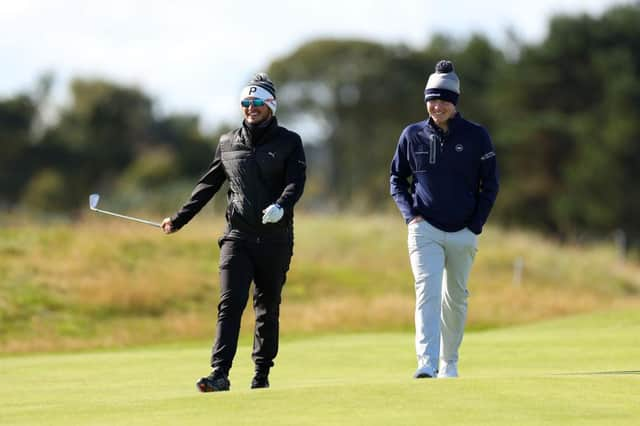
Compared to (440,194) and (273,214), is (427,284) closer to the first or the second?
(440,194)

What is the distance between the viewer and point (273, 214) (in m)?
9.00

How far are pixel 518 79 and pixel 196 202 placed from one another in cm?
4819

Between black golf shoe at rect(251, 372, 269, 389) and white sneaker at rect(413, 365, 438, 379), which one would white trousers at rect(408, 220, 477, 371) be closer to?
white sneaker at rect(413, 365, 438, 379)

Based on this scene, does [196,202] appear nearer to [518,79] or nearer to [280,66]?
[518,79]

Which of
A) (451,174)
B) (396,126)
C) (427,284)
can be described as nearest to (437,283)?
(427,284)

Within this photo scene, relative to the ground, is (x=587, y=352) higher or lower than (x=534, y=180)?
lower

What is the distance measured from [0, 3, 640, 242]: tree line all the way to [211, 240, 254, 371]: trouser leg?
137 feet

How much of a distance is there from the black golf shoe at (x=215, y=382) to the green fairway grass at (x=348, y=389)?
0.18 m

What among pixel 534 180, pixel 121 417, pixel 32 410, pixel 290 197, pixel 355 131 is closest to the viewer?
pixel 121 417

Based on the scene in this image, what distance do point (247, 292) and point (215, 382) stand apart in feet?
2.39

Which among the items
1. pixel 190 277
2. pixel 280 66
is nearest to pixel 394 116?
pixel 280 66

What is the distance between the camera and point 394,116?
63.2 metres

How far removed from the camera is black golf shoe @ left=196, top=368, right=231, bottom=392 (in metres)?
8.84

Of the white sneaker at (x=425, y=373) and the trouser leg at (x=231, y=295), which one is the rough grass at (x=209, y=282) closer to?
the trouser leg at (x=231, y=295)
